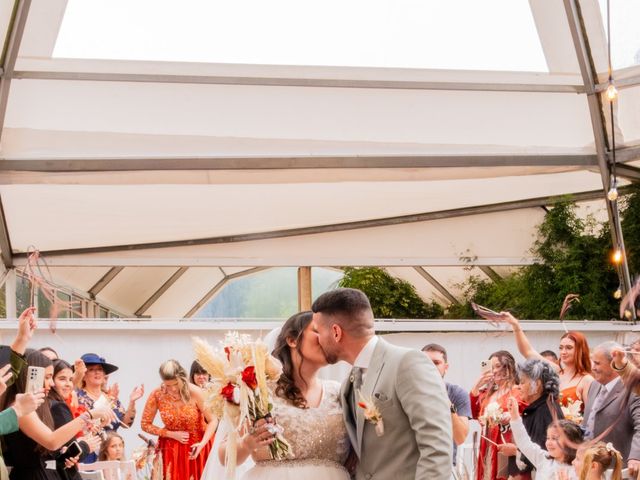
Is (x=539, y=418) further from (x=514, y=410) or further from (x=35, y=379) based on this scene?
(x=35, y=379)

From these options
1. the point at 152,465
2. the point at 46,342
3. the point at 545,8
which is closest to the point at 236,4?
the point at 545,8

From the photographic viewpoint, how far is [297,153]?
10.4 meters

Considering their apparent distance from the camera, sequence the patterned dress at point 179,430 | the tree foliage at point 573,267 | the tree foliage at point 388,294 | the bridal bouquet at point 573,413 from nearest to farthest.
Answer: the bridal bouquet at point 573,413 < the patterned dress at point 179,430 < the tree foliage at point 573,267 < the tree foliage at point 388,294

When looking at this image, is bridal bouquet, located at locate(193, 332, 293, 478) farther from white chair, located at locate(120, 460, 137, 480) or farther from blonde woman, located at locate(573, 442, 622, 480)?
white chair, located at locate(120, 460, 137, 480)

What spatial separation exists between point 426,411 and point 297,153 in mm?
7352

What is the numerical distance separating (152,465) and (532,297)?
5.69m

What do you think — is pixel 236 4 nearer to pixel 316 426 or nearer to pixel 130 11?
pixel 130 11

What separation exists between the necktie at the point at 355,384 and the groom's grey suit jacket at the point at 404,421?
0.27ft

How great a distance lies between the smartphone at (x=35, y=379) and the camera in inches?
169

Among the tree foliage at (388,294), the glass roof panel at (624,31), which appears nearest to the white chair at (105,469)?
the glass roof panel at (624,31)

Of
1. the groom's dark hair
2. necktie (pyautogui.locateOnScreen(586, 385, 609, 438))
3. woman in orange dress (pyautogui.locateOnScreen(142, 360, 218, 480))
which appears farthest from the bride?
woman in orange dress (pyautogui.locateOnScreen(142, 360, 218, 480))

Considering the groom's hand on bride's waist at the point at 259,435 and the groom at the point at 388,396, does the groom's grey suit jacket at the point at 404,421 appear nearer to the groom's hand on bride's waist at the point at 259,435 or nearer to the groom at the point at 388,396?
the groom at the point at 388,396

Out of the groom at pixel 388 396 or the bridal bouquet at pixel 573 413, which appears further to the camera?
the bridal bouquet at pixel 573 413

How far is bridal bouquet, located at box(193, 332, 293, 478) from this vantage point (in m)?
3.53
